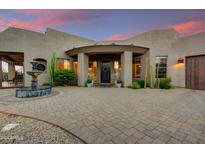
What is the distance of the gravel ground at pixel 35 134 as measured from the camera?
188cm

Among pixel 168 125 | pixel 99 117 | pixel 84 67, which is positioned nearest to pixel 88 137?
pixel 99 117

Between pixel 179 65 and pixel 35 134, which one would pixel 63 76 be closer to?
pixel 35 134

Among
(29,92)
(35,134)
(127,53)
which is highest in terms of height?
(127,53)

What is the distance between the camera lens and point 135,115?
114 inches

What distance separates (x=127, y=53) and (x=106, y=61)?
9.18 ft

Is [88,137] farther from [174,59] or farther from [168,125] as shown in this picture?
[174,59]

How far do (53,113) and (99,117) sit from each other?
4.55 feet

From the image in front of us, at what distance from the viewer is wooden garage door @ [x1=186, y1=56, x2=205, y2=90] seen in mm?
7059

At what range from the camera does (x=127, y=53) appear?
8055 millimetres

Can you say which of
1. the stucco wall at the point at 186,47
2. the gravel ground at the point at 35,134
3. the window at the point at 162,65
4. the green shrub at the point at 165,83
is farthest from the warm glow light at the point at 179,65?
the gravel ground at the point at 35,134

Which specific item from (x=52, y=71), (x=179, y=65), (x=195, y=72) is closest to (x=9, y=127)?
(x=52, y=71)

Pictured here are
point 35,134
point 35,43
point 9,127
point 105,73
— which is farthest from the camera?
point 105,73

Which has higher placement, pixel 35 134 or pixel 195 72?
pixel 195 72

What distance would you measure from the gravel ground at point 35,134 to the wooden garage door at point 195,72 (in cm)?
883
